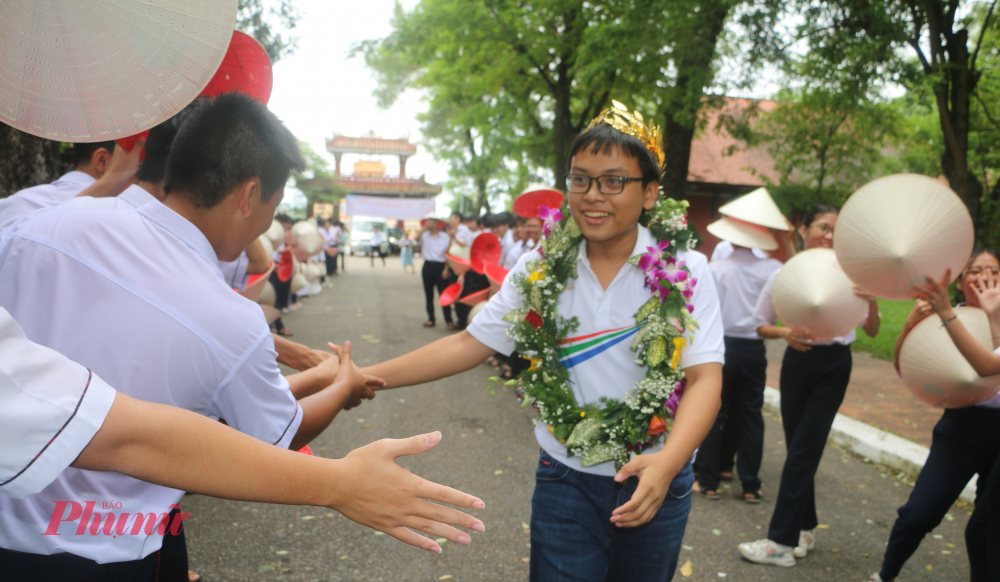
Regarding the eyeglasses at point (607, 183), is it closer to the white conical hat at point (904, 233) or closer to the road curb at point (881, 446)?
the white conical hat at point (904, 233)

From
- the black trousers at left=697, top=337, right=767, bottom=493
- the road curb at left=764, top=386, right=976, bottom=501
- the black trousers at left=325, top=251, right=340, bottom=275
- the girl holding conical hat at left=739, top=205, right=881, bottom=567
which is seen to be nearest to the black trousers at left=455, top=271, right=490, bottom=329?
the road curb at left=764, top=386, right=976, bottom=501

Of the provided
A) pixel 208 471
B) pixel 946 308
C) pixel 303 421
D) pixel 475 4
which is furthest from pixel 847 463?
pixel 475 4

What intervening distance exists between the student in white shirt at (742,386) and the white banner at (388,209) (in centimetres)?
3457

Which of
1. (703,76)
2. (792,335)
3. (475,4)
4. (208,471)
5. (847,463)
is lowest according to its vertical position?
(847,463)

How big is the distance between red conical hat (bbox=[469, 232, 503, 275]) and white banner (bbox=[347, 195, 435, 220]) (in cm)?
3195

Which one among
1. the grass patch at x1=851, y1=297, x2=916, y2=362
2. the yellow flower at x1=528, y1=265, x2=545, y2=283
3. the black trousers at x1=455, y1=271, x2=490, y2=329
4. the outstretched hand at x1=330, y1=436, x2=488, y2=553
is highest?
the yellow flower at x1=528, y1=265, x2=545, y2=283

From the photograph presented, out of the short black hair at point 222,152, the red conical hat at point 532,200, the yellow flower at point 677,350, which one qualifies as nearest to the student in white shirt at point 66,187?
the short black hair at point 222,152

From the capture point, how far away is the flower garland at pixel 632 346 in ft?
7.18

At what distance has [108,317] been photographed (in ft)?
4.75

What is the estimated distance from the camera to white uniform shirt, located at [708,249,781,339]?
503cm

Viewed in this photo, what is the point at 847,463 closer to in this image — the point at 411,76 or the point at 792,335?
the point at 792,335

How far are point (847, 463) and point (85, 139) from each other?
618 centimetres

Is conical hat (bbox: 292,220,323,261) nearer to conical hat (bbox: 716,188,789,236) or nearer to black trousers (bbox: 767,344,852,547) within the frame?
conical hat (bbox: 716,188,789,236)

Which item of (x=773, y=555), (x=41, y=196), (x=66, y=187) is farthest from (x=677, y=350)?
(x=66, y=187)
